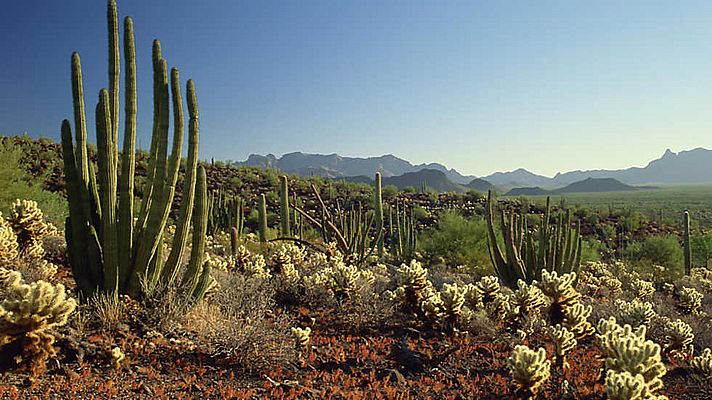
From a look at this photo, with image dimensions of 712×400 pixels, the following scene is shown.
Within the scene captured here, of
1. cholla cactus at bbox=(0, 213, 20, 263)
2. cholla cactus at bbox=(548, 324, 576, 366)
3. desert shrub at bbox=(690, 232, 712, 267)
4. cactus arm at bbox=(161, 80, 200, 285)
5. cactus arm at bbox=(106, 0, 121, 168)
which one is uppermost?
cactus arm at bbox=(106, 0, 121, 168)

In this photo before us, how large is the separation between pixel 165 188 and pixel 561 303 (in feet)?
15.9

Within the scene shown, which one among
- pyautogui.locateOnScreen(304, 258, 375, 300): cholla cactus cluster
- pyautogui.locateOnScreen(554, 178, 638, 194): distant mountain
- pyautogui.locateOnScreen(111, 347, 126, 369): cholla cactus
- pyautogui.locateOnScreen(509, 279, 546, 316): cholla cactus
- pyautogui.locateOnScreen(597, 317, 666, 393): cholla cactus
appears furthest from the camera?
pyautogui.locateOnScreen(554, 178, 638, 194): distant mountain

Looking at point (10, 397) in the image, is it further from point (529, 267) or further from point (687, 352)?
point (529, 267)

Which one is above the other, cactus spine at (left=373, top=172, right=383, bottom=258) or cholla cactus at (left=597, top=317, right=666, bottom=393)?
cactus spine at (left=373, top=172, right=383, bottom=258)

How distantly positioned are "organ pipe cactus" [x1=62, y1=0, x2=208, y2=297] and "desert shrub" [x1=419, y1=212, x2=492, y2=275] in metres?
14.2

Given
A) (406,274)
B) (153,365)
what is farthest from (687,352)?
(153,365)

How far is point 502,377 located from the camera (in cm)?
466

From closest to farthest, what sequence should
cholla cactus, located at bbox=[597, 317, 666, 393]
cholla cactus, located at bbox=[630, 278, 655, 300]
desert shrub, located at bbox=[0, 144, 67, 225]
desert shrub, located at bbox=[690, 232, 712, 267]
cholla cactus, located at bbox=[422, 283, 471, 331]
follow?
cholla cactus, located at bbox=[597, 317, 666, 393] → cholla cactus, located at bbox=[422, 283, 471, 331] → desert shrub, located at bbox=[0, 144, 67, 225] → cholla cactus, located at bbox=[630, 278, 655, 300] → desert shrub, located at bbox=[690, 232, 712, 267]

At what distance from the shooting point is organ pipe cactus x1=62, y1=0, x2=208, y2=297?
4898mm

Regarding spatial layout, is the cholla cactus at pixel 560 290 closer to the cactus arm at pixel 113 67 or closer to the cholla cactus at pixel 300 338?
the cholla cactus at pixel 300 338

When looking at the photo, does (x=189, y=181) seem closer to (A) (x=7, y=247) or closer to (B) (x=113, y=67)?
(B) (x=113, y=67)

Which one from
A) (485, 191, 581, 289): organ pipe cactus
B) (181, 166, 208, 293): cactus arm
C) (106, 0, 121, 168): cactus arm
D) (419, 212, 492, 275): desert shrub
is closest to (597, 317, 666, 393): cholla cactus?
(181, 166, 208, 293): cactus arm

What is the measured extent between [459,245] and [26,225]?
51.0 feet

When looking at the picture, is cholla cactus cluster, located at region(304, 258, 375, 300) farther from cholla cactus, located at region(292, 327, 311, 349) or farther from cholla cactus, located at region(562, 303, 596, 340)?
cholla cactus, located at region(562, 303, 596, 340)
